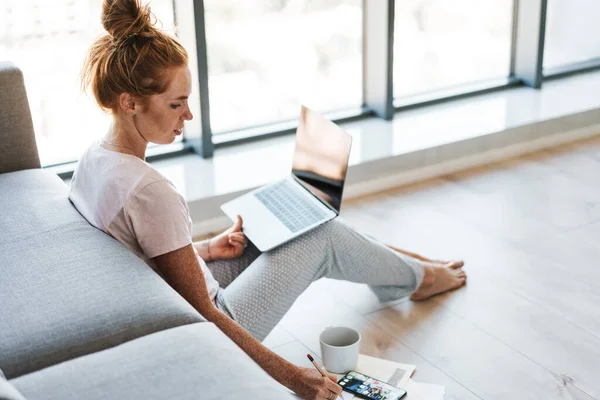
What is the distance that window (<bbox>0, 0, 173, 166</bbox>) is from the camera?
3.04 meters

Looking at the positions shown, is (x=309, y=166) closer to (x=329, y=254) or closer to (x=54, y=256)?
(x=329, y=254)

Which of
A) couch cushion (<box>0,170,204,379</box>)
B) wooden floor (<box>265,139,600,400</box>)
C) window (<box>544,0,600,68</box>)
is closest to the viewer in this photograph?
couch cushion (<box>0,170,204,379</box>)

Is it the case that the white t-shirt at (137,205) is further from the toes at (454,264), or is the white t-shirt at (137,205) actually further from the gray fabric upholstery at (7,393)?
the toes at (454,264)

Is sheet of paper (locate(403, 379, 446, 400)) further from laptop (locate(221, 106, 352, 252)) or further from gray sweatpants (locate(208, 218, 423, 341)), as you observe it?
laptop (locate(221, 106, 352, 252))

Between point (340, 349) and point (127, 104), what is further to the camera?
point (340, 349)

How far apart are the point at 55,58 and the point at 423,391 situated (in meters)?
1.95

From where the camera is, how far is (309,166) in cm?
235

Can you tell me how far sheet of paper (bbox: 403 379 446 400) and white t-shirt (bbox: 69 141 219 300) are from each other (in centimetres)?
75

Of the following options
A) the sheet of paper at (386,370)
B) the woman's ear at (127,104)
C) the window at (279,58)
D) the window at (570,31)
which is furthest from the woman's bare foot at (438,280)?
the window at (570,31)

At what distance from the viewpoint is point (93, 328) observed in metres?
1.54

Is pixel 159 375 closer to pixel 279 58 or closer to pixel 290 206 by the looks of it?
pixel 290 206

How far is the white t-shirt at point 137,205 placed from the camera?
1.65m

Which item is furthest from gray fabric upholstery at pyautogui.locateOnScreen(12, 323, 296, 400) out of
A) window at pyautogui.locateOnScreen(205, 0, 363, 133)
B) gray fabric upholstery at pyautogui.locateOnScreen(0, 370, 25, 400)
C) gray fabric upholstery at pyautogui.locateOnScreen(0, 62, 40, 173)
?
window at pyautogui.locateOnScreen(205, 0, 363, 133)

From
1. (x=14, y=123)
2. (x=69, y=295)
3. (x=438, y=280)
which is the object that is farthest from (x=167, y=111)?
(x=438, y=280)
